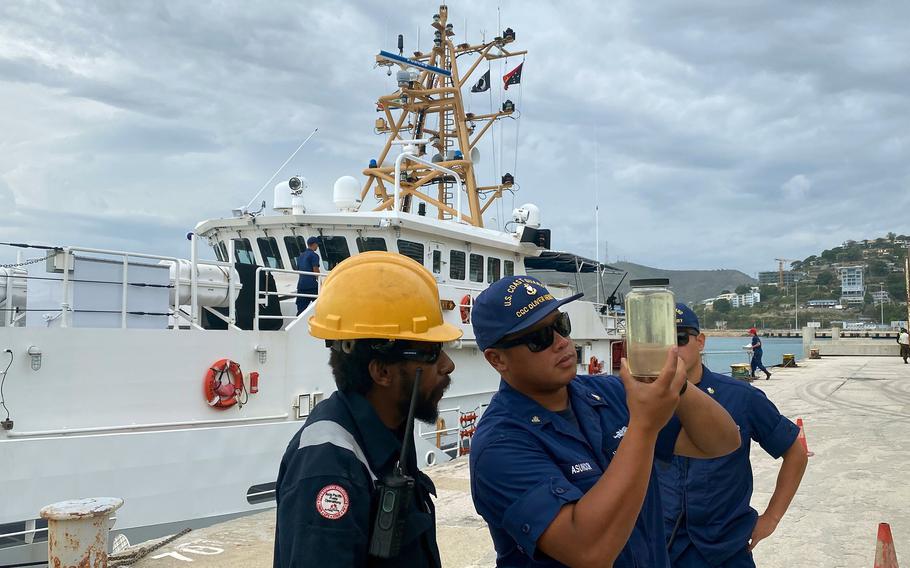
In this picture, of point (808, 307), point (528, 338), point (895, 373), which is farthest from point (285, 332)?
point (808, 307)

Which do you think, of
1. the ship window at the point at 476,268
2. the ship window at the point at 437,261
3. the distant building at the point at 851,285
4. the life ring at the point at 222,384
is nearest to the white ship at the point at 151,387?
the life ring at the point at 222,384

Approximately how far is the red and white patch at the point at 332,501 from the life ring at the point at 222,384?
18.5 ft

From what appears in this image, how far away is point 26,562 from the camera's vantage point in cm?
498

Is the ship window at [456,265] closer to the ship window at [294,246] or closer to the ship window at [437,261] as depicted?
the ship window at [437,261]

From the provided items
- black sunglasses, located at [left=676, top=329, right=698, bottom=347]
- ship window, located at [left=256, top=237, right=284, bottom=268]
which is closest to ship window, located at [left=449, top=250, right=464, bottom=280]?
ship window, located at [left=256, top=237, right=284, bottom=268]

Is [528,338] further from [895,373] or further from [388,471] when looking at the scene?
[895,373]

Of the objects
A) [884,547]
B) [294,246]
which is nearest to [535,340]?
[884,547]

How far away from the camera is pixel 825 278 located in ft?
433

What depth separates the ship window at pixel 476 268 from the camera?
11148 millimetres

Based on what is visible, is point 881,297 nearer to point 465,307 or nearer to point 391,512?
point 465,307

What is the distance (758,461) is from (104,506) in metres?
6.55

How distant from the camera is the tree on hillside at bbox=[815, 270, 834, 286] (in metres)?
130

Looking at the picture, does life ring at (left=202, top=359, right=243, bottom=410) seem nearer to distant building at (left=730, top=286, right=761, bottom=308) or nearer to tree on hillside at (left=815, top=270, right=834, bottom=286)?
distant building at (left=730, top=286, right=761, bottom=308)

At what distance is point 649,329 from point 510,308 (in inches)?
17.2
